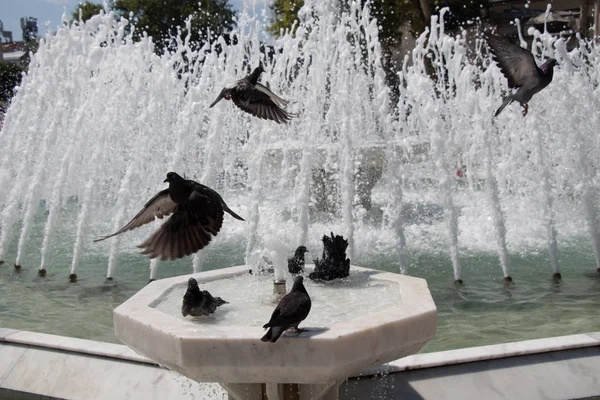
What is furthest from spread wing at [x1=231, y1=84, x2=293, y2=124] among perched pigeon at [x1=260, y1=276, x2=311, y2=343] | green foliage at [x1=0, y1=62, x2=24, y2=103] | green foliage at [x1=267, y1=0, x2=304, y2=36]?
green foliage at [x1=0, y1=62, x2=24, y2=103]

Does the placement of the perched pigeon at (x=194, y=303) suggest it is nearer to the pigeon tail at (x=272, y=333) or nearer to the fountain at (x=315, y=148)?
the pigeon tail at (x=272, y=333)

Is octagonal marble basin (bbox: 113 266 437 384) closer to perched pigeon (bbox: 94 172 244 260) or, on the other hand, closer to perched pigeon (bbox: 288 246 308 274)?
perched pigeon (bbox: 94 172 244 260)

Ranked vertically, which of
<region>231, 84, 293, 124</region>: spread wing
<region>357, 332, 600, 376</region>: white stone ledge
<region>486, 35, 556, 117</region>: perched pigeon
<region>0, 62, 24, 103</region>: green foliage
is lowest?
<region>357, 332, 600, 376</region>: white stone ledge

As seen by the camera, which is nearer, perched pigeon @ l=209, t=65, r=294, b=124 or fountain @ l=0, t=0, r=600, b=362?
perched pigeon @ l=209, t=65, r=294, b=124

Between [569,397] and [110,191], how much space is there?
1030 centimetres

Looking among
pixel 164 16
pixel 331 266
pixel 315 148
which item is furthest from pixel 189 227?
pixel 164 16

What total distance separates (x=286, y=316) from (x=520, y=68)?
3.43 meters

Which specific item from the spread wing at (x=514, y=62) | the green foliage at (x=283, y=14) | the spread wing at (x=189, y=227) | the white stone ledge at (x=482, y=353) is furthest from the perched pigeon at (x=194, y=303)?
the green foliage at (x=283, y=14)

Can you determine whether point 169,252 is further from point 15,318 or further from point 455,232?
point 455,232

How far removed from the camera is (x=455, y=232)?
7098 mm

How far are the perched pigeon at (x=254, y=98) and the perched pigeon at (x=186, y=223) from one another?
1482 millimetres

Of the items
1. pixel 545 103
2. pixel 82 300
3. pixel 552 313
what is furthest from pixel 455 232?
pixel 82 300

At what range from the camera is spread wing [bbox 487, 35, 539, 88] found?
5.21 m

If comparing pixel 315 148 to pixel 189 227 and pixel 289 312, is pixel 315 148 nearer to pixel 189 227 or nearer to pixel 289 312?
pixel 189 227
